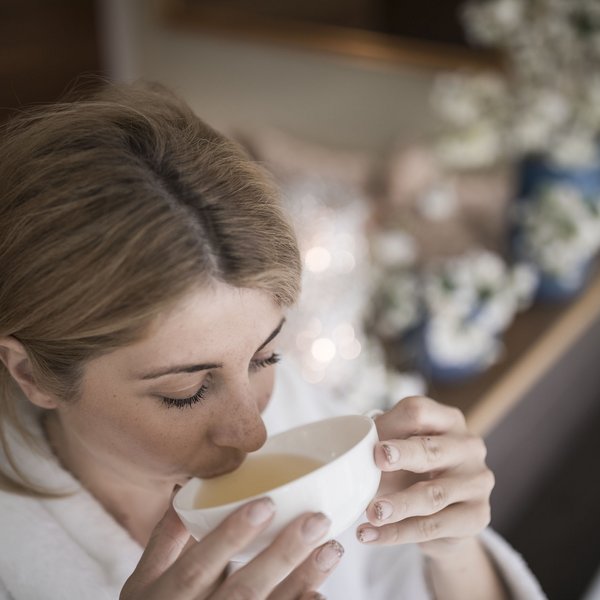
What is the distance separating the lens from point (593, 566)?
1.46 metres

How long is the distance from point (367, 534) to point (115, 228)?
373mm

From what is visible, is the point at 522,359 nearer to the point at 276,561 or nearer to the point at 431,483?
the point at 431,483

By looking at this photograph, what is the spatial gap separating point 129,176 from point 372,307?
99 cm

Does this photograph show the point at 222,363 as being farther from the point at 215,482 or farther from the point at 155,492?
the point at 155,492

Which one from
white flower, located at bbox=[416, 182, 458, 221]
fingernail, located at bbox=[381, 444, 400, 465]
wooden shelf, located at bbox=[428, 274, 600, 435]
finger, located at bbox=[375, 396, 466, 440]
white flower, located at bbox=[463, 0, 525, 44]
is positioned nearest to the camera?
fingernail, located at bbox=[381, 444, 400, 465]

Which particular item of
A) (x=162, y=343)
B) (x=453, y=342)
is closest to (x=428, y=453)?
(x=162, y=343)

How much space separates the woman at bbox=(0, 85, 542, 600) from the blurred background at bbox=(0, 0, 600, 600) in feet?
0.95

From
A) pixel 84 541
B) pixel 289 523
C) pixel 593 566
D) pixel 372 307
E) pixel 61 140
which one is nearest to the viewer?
pixel 289 523

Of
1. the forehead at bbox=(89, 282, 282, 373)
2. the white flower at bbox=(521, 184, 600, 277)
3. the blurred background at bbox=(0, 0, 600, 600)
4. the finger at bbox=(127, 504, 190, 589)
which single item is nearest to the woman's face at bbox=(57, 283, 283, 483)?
the forehead at bbox=(89, 282, 282, 373)

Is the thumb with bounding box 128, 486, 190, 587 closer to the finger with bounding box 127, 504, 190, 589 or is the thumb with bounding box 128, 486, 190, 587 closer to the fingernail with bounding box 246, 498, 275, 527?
the finger with bounding box 127, 504, 190, 589

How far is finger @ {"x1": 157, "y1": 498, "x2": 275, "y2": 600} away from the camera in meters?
0.59

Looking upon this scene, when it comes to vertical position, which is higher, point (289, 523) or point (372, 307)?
point (289, 523)

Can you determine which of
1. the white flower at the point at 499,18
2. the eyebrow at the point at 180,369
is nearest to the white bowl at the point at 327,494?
the eyebrow at the point at 180,369

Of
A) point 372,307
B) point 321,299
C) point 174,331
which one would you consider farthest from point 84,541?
point 372,307
